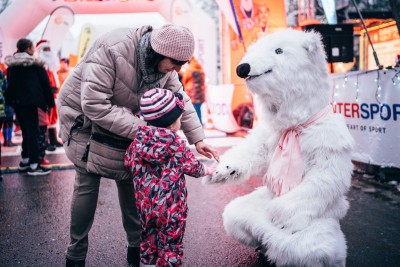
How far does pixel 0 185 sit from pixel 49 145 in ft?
10.8

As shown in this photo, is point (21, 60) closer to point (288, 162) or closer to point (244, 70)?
point (244, 70)

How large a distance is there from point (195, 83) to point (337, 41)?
355 cm

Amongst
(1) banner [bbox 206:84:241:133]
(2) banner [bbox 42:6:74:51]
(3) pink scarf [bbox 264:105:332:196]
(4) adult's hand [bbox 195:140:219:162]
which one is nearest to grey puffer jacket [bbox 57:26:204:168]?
(4) adult's hand [bbox 195:140:219:162]

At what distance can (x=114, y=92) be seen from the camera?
2.68m

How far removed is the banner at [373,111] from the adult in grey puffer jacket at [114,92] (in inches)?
136

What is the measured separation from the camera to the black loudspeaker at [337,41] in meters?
8.41

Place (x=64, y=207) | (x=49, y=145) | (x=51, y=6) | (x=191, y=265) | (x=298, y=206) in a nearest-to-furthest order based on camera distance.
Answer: (x=298, y=206) < (x=191, y=265) < (x=64, y=207) < (x=49, y=145) < (x=51, y=6)

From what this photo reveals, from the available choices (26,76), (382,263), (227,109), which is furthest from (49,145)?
(382,263)

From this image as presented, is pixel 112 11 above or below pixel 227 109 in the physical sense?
above

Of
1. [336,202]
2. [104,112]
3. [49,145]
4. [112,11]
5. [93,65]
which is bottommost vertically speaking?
[49,145]

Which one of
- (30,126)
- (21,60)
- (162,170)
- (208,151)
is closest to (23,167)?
(30,126)

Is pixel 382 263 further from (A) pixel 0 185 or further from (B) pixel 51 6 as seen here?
(B) pixel 51 6

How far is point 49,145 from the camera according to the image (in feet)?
29.5

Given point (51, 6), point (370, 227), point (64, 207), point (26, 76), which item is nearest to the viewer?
point (370, 227)
